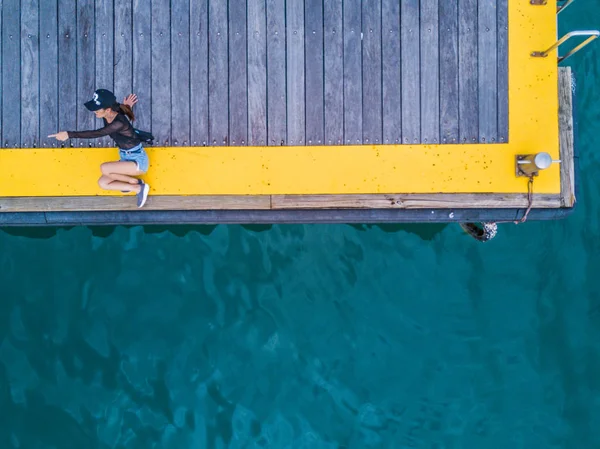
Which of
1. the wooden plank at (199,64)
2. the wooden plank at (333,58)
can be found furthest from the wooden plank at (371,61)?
the wooden plank at (199,64)

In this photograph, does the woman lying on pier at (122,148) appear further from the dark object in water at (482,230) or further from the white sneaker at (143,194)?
the dark object in water at (482,230)

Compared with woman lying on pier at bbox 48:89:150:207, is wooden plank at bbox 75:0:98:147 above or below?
above

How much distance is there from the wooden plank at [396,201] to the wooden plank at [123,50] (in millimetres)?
2438

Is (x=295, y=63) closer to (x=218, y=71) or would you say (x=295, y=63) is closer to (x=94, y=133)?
(x=218, y=71)

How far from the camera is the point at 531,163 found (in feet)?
22.9

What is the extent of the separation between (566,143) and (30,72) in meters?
7.09

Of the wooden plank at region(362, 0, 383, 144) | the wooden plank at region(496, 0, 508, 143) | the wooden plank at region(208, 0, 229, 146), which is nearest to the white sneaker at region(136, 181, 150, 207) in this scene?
the wooden plank at region(208, 0, 229, 146)

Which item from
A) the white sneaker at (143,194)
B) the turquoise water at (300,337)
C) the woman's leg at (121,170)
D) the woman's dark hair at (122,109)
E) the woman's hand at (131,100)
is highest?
the woman's hand at (131,100)

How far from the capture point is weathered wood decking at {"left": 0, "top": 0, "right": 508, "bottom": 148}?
24.3 feet

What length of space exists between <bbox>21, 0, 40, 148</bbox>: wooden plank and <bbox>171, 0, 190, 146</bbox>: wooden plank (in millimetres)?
1790

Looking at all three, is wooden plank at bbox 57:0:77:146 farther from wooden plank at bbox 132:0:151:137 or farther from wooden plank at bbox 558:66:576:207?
wooden plank at bbox 558:66:576:207

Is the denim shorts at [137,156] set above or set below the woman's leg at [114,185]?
above

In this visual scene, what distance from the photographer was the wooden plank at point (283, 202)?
24.1ft

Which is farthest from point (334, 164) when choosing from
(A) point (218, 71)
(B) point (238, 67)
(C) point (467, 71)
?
(C) point (467, 71)
